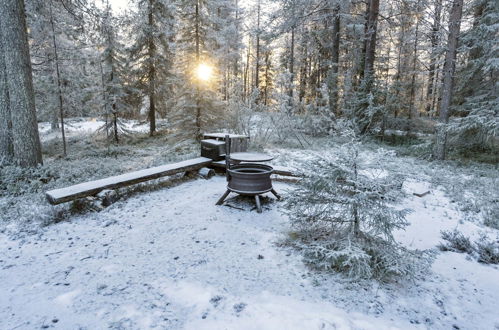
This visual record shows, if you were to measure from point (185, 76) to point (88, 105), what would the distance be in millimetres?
5805

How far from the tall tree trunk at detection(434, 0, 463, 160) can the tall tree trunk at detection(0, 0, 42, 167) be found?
1027 cm

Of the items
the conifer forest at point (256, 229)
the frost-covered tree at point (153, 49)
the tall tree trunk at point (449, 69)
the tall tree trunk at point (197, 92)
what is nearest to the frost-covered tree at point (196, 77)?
the tall tree trunk at point (197, 92)

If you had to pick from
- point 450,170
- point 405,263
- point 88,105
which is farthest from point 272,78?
point 405,263

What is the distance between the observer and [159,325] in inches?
93.4

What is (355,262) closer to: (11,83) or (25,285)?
(25,285)

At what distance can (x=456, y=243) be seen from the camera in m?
3.75

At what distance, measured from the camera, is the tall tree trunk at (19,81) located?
19.2ft

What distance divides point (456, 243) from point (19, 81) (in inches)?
334

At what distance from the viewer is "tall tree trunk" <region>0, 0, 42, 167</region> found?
230 inches

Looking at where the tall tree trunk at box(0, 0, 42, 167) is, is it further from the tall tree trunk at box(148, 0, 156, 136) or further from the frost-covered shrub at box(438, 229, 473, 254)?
the frost-covered shrub at box(438, 229, 473, 254)

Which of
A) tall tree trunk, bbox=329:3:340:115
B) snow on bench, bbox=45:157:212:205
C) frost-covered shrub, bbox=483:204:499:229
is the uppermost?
tall tree trunk, bbox=329:3:340:115

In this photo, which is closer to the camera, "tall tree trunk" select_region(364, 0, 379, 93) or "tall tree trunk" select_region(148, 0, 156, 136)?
"tall tree trunk" select_region(364, 0, 379, 93)

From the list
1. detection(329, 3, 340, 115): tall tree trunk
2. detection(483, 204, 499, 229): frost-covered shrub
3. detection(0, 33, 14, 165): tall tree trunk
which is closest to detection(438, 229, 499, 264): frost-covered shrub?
detection(483, 204, 499, 229): frost-covered shrub

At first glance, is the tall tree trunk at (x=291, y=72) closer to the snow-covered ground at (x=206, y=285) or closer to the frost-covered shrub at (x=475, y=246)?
the frost-covered shrub at (x=475, y=246)
